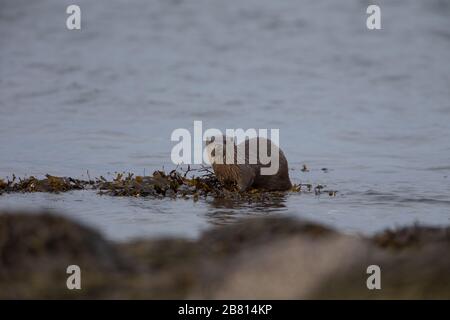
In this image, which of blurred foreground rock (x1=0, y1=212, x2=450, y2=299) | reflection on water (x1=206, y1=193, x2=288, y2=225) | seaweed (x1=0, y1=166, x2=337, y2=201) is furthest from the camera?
seaweed (x1=0, y1=166, x2=337, y2=201)

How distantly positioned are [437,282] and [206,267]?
1.59 metres

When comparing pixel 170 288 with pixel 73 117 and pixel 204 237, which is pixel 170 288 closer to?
pixel 204 237

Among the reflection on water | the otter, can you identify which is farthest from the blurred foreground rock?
the otter

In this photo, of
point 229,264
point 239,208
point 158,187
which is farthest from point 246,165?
point 229,264

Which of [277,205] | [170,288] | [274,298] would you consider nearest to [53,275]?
[170,288]

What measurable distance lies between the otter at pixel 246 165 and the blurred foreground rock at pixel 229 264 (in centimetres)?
636

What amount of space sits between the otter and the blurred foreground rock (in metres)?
6.36

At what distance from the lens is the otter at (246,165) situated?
13492mm

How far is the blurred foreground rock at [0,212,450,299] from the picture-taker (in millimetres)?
5559

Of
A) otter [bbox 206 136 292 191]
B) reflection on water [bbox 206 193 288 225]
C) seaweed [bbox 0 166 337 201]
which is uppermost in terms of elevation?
otter [bbox 206 136 292 191]

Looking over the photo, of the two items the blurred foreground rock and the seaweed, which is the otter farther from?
the blurred foreground rock

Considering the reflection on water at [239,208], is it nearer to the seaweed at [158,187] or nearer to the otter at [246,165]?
the seaweed at [158,187]
